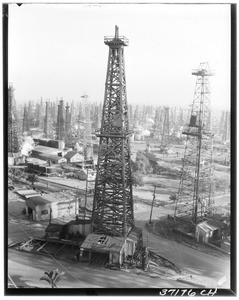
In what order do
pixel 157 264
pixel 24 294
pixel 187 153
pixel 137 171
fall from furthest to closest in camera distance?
pixel 187 153 → pixel 137 171 → pixel 157 264 → pixel 24 294

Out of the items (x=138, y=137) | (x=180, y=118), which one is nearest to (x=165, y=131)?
(x=180, y=118)

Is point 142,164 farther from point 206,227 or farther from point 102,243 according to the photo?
point 206,227

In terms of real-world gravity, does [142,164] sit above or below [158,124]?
below

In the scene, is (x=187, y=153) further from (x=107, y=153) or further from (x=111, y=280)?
(x=111, y=280)

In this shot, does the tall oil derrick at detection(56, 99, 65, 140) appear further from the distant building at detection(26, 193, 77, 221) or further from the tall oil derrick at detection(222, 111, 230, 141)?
the tall oil derrick at detection(222, 111, 230, 141)

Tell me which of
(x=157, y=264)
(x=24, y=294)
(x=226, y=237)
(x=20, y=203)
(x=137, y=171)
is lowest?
(x=24, y=294)

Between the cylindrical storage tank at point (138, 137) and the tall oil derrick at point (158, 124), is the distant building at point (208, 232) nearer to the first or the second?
the tall oil derrick at point (158, 124)

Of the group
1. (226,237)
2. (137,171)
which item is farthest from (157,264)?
(137,171)
